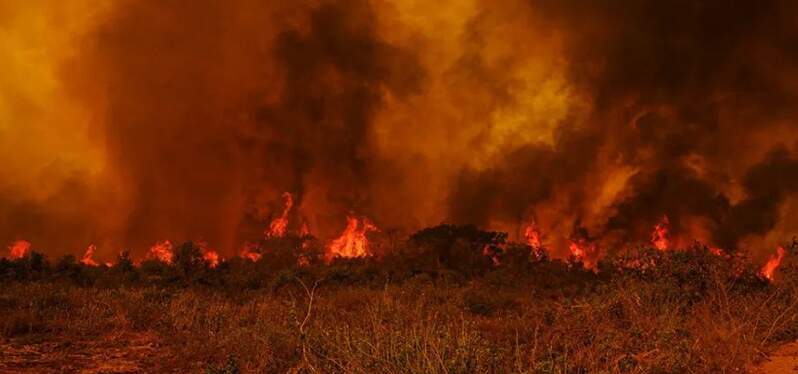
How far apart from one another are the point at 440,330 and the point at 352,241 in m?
22.8

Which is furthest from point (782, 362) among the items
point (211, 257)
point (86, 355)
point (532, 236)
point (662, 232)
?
point (211, 257)

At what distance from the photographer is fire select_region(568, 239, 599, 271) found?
1200 inches

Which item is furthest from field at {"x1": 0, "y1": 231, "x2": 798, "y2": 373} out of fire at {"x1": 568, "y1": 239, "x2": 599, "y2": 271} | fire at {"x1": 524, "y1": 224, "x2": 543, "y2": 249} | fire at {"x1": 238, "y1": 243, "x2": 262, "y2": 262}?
fire at {"x1": 568, "y1": 239, "x2": 599, "y2": 271}

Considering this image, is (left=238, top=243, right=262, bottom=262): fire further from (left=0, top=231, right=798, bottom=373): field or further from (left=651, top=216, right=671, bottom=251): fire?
(left=651, top=216, right=671, bottom=251): fire

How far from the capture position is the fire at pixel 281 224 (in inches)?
1192

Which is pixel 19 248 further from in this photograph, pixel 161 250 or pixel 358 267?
pixel 358 267

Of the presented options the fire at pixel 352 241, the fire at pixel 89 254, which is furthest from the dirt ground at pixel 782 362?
the fire at pixel 89 254

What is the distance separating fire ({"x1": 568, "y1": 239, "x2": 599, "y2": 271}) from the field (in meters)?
12.3

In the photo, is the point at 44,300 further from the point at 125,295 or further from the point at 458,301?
the point at 458,301

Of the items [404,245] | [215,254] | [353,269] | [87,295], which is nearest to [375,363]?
[87,295]

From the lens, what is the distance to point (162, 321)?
37.1 ft

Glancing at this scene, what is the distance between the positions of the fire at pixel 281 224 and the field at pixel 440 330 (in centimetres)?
1114

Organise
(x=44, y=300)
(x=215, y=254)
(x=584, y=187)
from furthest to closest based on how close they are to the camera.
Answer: (x=584, y=187) → (x=215, y=254) → (x=44, y=300)

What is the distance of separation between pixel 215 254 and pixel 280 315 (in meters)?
20.0
